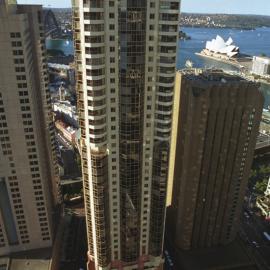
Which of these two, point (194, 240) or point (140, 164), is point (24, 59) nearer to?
point (140, 164)

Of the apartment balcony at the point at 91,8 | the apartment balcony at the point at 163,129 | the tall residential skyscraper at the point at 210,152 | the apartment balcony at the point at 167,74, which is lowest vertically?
the tall residential skyscraper at the point at 210,152

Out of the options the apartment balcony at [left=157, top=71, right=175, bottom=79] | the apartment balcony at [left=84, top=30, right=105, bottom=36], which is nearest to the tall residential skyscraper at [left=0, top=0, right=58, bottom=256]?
the apartment balcony at [left=84, top=30, right=105, bottom=36]

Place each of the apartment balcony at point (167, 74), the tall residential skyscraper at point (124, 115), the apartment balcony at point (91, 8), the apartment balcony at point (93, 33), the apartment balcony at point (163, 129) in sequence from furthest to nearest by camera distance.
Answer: the apartment balcony at point (163, 129)
the apartment balcony at point (167, 74)
the tall residential skyscraper at point (124, 115)
the apartment balcony at point (93, 33)
the apartment balcony at point (91, 8)

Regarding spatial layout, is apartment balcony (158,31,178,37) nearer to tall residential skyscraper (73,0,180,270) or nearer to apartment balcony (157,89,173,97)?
tall residential skyscraper (73,0,180,270)

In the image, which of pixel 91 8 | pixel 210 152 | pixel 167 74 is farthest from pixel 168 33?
pixel 210 152

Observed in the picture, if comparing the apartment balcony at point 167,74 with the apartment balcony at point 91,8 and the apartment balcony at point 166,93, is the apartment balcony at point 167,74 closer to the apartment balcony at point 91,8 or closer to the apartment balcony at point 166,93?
the apartment balcony at point 166,93

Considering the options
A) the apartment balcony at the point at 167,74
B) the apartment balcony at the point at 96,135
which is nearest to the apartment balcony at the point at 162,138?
the apartment balcony at the point at 96,135
